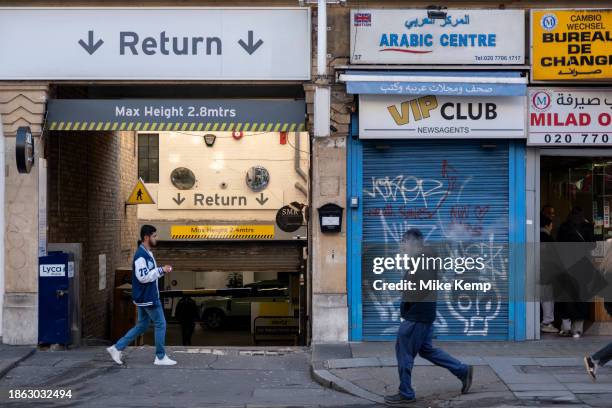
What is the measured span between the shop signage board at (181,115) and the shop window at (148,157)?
32.4 ft

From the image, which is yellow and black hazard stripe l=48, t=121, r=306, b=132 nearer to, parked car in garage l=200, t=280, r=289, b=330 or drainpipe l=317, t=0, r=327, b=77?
drainpipe l=317, t=0, r=327, b=77

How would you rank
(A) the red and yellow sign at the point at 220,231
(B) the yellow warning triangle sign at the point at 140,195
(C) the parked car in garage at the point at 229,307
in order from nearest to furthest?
1. (B) the yellow warning triangle sign at the point at 140,195
2. (A) the red and yellow sign at the point at 220,231
3. (C) the parked car in garage at the point at 229,307

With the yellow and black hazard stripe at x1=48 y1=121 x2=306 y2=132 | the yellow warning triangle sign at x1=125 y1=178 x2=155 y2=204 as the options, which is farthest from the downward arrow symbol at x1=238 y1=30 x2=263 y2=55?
the yellow warning triangle sign at x1=125 y1=178 x2=155 y2=204

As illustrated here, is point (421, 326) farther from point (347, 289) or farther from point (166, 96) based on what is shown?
point (166, 96)

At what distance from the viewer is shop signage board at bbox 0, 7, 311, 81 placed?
1086 cm

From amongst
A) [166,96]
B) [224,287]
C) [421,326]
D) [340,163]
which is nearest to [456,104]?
[340,163]

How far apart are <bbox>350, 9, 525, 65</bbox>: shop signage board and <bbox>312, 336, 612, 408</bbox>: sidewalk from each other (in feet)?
12.9

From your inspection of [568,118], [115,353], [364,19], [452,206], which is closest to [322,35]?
[364,19]

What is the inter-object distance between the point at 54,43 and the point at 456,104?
5.64 meters

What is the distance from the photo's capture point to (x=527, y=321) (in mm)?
10969

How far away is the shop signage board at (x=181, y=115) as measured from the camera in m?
11.0

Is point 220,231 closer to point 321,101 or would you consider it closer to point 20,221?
point 20,221

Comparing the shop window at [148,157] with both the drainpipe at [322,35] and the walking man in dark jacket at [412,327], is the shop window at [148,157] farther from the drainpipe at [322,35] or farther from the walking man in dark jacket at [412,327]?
the walking man in dark jacket at [412,327]

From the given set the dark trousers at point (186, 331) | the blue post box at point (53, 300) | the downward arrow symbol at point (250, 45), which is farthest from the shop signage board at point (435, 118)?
the dark trousers at point (186, 331)
